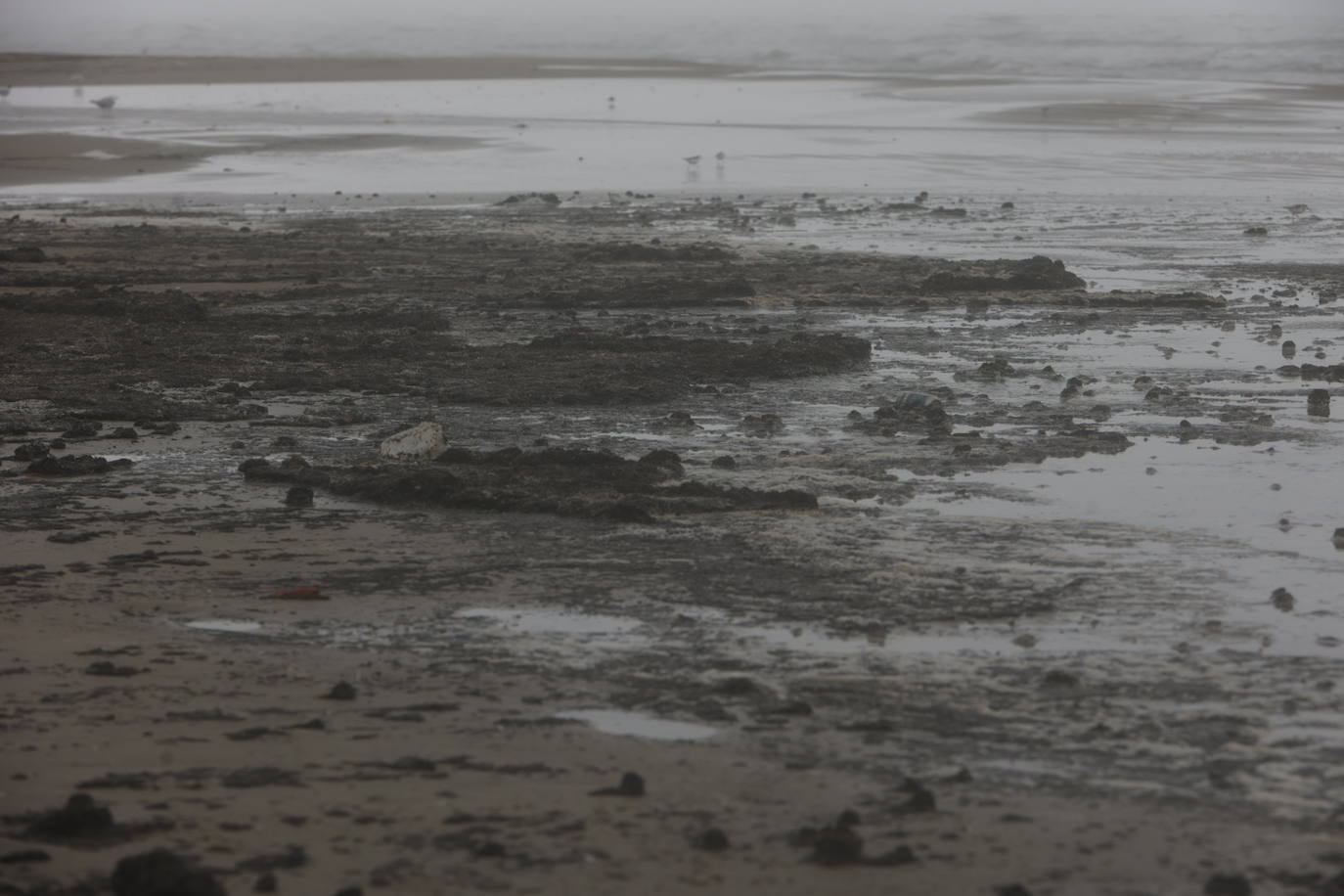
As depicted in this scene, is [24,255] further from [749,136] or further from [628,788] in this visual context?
[749,136]

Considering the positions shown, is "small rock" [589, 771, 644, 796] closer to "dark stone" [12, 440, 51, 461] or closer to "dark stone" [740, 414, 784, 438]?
"dark stone" [740, 414, 784, 438]

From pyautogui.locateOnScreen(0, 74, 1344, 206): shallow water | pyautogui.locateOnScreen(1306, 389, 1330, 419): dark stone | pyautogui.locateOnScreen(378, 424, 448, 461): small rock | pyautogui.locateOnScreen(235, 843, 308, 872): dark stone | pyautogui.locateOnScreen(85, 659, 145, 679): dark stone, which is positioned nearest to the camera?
pyautogui.locateOnScreen(235, 843, 308, 872): dark stone

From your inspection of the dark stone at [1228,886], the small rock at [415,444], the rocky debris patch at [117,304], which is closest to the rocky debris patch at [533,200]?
the rocky debris patch at [117,304]

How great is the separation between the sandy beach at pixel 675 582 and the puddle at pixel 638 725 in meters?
0.03

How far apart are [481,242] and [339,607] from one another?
16.4m

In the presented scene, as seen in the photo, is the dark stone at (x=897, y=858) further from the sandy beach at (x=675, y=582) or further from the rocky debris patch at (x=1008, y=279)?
the rocky debris patch at (x=1008, y=279)

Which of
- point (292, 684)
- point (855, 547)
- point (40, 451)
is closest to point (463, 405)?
point (40, 451)

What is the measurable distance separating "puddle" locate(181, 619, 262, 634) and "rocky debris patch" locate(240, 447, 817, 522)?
2.32 m

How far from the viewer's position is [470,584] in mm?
8695

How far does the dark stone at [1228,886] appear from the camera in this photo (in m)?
5.32

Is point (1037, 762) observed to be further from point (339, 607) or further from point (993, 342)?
point (993, 342)

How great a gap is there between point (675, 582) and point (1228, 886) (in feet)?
12.4

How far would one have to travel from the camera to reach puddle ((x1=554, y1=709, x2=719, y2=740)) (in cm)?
669

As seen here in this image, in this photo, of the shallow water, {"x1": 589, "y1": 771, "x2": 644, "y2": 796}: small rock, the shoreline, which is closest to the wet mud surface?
{"x1": 589, "y1": 771, "x2": 644, "y2": 796}: small rock
